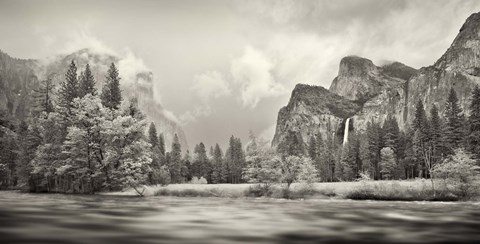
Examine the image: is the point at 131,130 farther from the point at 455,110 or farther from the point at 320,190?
the point at 455,110

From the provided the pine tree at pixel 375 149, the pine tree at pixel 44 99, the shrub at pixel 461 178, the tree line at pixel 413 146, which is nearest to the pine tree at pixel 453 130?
the tree line at pixel 413 146

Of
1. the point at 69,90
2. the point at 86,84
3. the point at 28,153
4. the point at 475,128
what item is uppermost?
the point at 86,84

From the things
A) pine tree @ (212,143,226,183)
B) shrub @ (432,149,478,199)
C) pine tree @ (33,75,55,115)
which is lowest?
pine tree @ (212,143,226,183)

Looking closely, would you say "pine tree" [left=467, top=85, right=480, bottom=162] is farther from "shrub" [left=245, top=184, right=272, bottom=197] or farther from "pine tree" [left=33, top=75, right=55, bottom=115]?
"pine tree" [left=33, top=75, right=55, bottom=115]

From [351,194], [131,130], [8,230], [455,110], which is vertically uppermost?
[455,110]

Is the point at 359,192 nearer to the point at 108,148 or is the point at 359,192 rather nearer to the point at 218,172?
the point at 108,148

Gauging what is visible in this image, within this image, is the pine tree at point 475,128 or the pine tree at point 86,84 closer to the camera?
the pine tree at point 86,84

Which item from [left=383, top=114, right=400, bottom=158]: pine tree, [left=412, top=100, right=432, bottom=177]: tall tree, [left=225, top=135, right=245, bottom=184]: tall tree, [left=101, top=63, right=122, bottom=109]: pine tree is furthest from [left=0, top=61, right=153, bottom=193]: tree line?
[left=383, top=114, right=400, bottom=158]: pine tree

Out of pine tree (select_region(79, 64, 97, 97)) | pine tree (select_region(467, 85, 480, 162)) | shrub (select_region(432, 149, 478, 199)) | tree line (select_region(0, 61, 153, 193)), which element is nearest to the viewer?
shrub (select_region(432, 149, 478, 199))

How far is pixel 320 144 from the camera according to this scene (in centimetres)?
15662

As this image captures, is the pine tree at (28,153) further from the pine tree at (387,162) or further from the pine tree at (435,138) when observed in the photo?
the pine tree at (435,138)

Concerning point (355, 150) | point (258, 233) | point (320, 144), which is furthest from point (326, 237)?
point (320, 144)

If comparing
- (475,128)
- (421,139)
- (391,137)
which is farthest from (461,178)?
(391,137)

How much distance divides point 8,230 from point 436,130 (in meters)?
97.5
